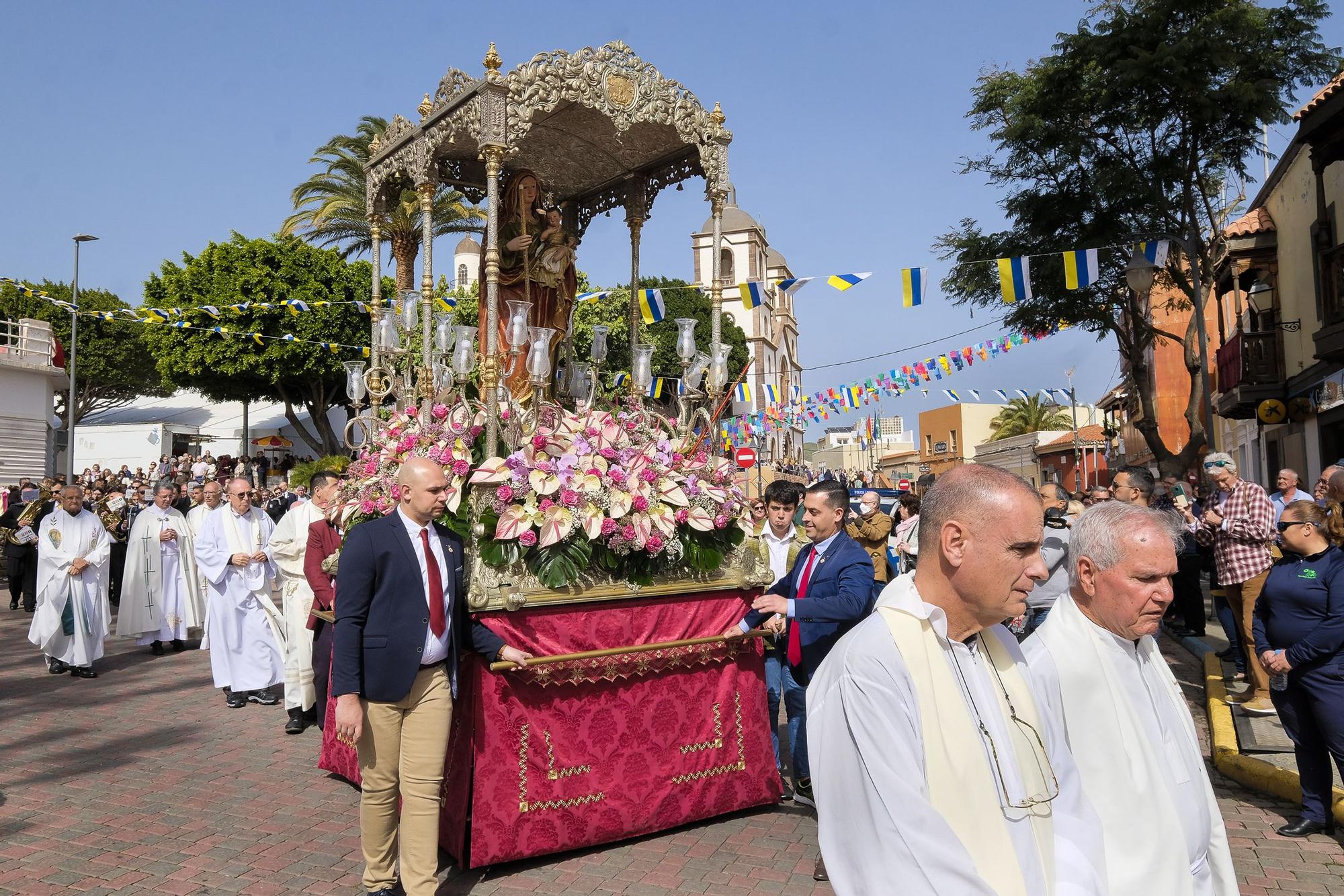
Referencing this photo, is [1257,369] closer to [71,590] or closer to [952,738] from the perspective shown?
[71,590]

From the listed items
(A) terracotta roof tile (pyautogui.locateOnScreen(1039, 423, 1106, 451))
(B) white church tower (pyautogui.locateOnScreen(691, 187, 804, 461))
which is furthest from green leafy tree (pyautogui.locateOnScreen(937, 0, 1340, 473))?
(A) terracotta roof tile (pyautogui.locateOnScreen(1039, 423, 1106, 451))

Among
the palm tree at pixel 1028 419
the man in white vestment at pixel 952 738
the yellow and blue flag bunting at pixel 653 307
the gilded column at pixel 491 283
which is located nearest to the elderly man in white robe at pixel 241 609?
the gilded column at pixel 491 283

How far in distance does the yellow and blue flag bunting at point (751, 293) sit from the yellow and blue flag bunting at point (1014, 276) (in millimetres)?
3227

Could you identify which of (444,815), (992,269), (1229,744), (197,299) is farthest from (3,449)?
(1229,744)

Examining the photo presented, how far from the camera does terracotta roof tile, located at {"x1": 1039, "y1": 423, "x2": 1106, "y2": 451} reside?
167ft

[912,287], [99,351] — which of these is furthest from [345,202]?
[99,351]

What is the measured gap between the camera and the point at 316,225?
26.2m

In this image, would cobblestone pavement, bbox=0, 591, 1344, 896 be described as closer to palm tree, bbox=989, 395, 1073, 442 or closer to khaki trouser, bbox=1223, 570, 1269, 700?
khaki trouser, bbox=1223, 570, 1269, 700

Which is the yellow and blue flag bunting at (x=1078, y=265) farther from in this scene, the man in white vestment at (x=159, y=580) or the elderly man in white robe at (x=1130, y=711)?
the man in white vestment at (x=159, y=580)

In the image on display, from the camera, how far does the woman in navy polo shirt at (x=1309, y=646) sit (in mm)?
5102

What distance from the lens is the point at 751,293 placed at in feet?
47.0

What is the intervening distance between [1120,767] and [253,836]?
15.3 ft

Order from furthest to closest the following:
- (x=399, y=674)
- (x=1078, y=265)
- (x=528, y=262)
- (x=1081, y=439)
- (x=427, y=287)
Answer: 1. (x=1081, y=439)
2. (x=1078, y=265)
3. (x=528, y=262)
4. (x=427, y=287)
5. (x=399, y=674)

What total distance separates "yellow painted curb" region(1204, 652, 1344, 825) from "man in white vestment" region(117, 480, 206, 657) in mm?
10951
